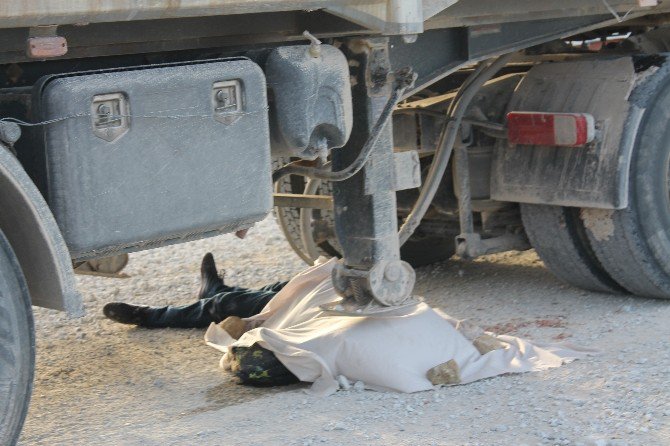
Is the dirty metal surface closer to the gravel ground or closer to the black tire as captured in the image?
the black tire

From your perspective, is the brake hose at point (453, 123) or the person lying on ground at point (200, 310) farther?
the person lying on ground at point (200, 310)

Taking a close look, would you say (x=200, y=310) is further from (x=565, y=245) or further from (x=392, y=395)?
(x=565, y=245)

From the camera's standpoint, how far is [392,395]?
429cm

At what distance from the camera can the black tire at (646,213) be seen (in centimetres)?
521

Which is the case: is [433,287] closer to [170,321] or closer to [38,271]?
[170,321]

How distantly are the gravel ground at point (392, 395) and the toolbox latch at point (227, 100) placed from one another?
3.39ft

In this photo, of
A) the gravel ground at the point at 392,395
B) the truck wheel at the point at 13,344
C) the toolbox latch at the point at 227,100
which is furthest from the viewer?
the gravel ground at the point at 392,395

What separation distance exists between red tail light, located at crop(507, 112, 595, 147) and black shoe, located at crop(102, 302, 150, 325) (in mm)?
1851

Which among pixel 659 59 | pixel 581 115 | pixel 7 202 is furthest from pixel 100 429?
pixel 659 59

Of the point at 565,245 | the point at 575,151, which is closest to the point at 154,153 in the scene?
the point at 575,151

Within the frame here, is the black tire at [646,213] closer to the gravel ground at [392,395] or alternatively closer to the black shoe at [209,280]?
the gravel ground at [392,395]

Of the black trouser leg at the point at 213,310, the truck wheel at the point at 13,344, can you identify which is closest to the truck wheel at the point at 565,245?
the black trouser leg at the point at 213,310

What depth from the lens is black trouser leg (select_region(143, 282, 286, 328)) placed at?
17.7ft

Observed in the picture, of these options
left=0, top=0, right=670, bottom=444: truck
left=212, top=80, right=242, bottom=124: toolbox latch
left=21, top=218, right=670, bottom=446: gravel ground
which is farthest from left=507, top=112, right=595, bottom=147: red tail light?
left=212, top=80, right=242, bottom=124: toolbox latch
